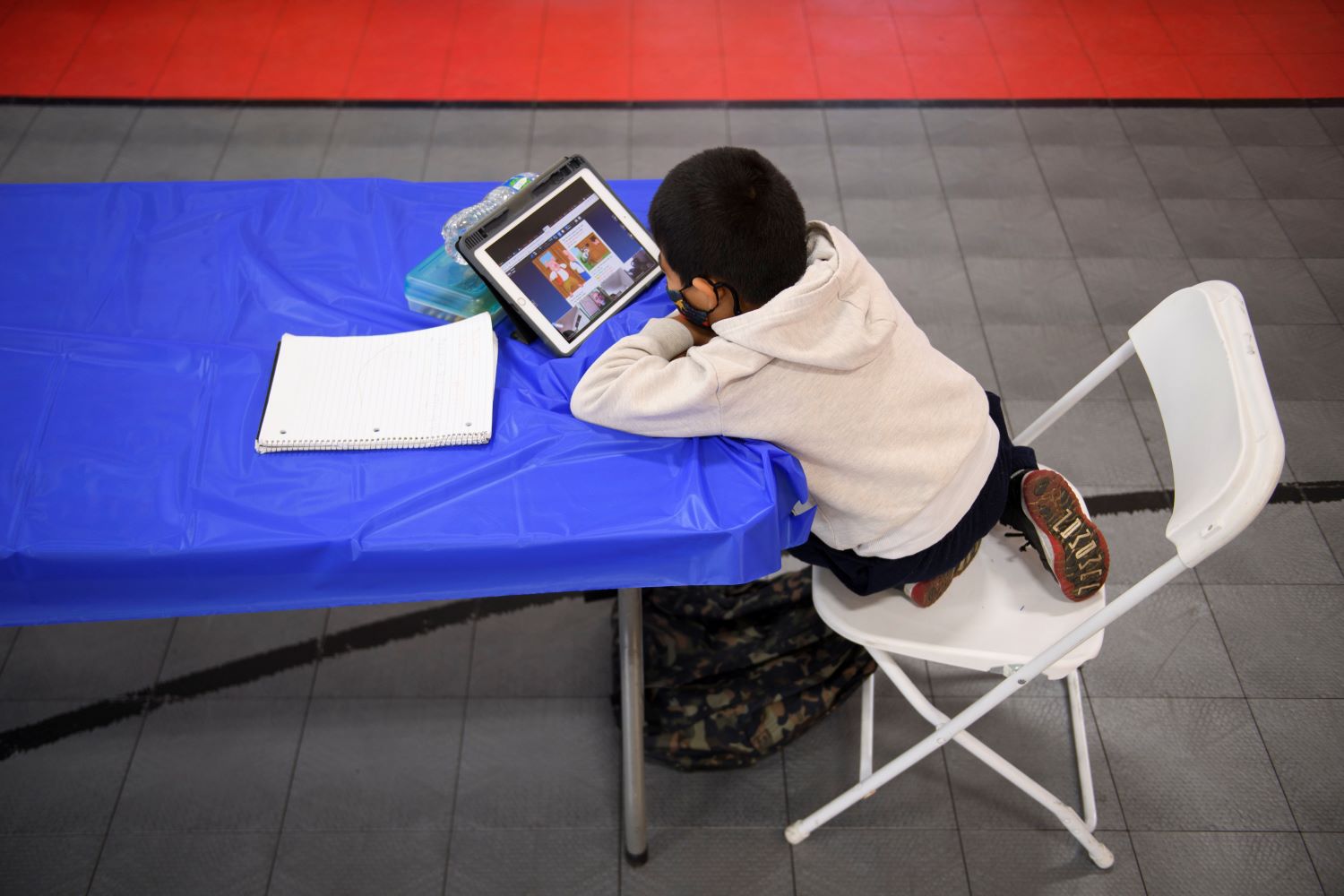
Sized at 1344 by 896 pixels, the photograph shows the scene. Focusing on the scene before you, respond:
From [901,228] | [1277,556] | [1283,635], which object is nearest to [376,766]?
[1283,635]

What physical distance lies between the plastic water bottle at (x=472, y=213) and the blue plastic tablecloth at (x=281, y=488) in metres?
0.13

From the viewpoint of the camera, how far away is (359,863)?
6.27 ft

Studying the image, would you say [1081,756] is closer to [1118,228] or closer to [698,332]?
[698,332]

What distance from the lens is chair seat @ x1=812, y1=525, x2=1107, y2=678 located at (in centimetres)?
158

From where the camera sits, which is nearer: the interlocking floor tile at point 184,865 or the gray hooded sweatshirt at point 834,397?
the gray hooded sweatshirt at point 834,397

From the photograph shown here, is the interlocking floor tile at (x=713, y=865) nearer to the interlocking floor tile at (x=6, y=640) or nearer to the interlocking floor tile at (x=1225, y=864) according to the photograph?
the interlocking floor tile at (x=1225, y=864)

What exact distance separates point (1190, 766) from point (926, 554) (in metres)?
0.96

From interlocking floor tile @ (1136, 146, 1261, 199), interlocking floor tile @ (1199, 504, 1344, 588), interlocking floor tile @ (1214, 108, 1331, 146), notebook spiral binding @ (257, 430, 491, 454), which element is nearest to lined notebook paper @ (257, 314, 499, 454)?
notebook spiral binding @ (257, 430, 491, 454)

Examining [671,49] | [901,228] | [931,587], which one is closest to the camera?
[931,587]

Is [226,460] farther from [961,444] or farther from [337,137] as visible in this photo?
[337,137]

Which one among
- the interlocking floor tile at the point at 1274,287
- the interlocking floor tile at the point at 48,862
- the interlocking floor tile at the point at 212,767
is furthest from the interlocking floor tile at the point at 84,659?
the interlocking floor tile at the point at 1274,287

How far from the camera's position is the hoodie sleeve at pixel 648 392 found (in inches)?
55.0

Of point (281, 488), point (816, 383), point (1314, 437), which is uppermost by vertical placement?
point (816, 383)

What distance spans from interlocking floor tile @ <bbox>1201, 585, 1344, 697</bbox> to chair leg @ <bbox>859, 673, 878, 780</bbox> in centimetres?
86
